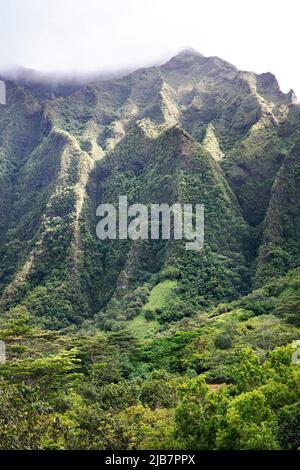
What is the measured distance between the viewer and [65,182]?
155250 mm

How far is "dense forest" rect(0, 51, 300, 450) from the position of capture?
1304 inches

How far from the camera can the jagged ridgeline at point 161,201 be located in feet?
371

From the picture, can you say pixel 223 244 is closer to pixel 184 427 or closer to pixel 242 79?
pixel 242 79

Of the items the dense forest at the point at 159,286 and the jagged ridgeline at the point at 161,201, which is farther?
the jagged ridgeline at the point at 161,201

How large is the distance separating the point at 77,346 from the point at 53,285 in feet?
222

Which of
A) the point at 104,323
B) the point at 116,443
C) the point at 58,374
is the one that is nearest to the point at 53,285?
the point at 104,323

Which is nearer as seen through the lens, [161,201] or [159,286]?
[159,286]

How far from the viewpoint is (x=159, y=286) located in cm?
11119

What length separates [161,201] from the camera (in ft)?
440

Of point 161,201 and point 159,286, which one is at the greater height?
point 161,201

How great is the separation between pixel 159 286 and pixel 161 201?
29.3 m

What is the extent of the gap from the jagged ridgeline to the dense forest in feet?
1.33

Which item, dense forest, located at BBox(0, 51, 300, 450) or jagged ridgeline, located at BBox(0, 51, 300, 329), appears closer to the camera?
dense forest, located at BBox(0, 51, 300, 450)

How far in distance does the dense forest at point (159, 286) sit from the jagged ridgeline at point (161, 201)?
15.9 inches
